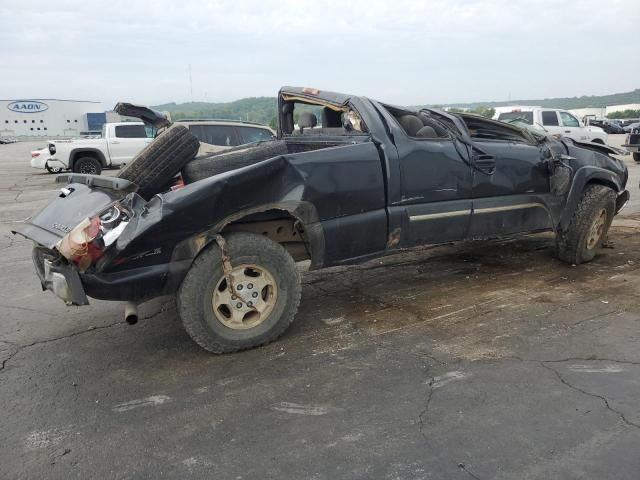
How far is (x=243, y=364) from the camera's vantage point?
11.6ft

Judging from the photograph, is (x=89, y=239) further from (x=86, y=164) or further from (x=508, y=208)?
(x=86, y=164)

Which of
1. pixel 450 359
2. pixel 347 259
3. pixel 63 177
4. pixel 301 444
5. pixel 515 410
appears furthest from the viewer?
pixel 63 177

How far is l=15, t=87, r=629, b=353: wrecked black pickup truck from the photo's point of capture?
132 inches

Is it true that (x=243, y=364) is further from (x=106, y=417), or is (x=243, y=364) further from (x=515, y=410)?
(x=515, y=410)

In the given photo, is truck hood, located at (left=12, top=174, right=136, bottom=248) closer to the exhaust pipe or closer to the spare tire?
the spare tire

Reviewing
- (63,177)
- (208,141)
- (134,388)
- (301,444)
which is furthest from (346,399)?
(208,141)

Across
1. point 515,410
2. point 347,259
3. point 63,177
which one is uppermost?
point 63,177

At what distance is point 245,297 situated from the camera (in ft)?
12.0

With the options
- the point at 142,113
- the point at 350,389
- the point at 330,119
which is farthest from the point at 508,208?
the point at 142,113

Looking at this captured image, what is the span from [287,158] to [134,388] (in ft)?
6.04

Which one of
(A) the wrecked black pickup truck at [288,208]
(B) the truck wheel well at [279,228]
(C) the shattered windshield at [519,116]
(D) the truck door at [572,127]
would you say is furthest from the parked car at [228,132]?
(D) the truck door at [572,127]

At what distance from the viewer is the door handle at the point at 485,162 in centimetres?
475

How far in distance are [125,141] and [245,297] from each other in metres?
14.7

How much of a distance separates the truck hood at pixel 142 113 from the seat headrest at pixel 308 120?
65.3 inches
